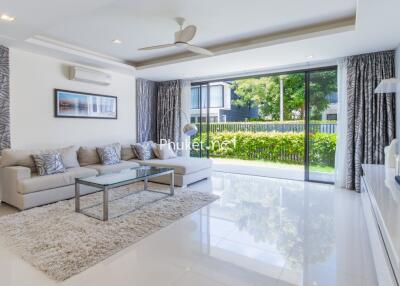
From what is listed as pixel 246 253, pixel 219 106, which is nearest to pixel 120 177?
pixel 246 253

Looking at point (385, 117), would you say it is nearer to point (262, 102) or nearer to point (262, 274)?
point (262, 274)

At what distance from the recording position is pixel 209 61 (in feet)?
15.7

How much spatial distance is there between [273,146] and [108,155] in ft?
14.0

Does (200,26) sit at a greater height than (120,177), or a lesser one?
greater

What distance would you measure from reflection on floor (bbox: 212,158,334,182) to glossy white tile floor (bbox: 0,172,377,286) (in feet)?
4.67

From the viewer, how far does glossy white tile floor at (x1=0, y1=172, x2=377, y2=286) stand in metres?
1.96

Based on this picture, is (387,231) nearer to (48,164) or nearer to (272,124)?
(48,164)

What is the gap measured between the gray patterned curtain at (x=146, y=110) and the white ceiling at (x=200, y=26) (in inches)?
59.6

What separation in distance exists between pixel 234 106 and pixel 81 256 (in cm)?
717

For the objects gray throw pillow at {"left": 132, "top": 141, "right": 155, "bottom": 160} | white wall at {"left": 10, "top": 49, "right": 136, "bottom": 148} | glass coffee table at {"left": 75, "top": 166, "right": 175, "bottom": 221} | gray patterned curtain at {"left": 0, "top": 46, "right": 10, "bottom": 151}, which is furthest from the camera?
gray throw pillow at {"left": 132, "top": 141, "right": 155, "bottom": 160}

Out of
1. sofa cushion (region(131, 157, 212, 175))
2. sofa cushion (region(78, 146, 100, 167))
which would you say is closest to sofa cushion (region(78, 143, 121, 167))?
sofa cushion (region(78, 146, 100, 167))

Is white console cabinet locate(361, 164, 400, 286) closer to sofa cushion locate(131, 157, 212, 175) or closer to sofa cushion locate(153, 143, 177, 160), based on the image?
sofa cushion locate(131, 157, 212, 175)

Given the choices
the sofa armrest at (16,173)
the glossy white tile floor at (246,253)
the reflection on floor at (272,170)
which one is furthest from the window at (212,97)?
the sofa armrest at (16,173)

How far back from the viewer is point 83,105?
504 cm
